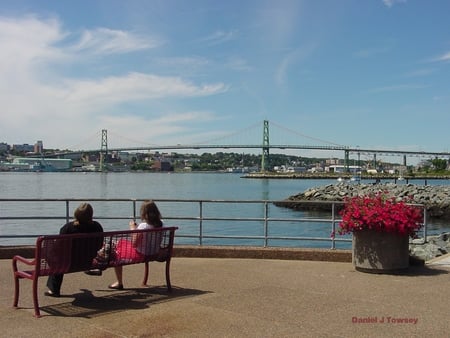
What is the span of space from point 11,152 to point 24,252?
638 feet

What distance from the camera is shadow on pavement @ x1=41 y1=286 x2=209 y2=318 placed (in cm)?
638

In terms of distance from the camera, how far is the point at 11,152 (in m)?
193

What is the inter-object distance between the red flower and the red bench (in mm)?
2857

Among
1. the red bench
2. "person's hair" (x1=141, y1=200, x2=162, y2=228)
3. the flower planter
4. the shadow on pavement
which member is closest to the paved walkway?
the shadow on pavement

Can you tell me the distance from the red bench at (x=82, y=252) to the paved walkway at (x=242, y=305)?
1.31 feet

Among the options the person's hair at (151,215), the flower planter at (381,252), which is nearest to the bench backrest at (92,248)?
the person's hair at (151,215)

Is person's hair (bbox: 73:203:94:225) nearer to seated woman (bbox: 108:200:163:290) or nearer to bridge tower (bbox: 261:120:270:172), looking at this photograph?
seated woman (bbox: 108:200:163:290)

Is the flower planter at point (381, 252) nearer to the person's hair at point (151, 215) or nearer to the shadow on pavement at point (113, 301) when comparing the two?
the shadow on pavement at point (113, 301)

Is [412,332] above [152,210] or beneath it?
beneath

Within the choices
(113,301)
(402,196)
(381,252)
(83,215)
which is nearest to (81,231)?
(83,215)

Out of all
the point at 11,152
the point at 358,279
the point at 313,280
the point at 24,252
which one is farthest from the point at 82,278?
the point at 11,152

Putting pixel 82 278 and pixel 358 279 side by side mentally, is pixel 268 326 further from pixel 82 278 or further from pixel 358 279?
pixel 82 278

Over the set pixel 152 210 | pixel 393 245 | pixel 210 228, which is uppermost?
pixel 152 210

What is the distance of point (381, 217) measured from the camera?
8.57m
